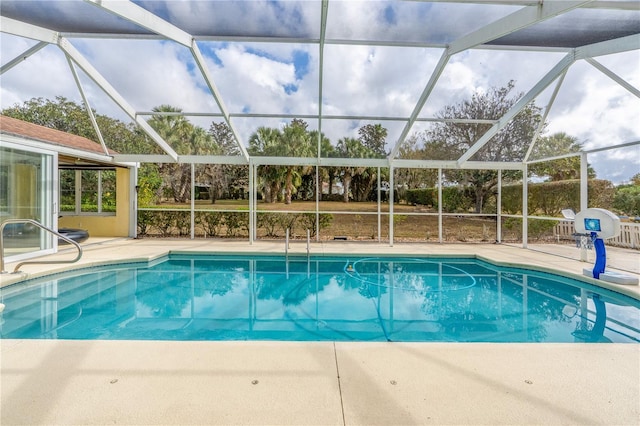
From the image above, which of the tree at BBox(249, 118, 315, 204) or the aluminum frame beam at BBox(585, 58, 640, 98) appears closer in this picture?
the aluminum frame beam at BBox(585, 58, 640, 98)

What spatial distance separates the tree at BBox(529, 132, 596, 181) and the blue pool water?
348 centimetres

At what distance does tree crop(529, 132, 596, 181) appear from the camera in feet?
24.4

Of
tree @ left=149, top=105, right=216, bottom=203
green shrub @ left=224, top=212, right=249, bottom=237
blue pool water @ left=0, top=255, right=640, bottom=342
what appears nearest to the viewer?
blue pool water @ left=0, top=255, right=640, bottom=342

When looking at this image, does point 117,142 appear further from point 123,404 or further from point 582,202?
point 582,202

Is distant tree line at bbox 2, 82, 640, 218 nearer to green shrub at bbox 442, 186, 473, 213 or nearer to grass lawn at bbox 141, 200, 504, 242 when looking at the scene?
green shrub at bbox 442, 186, 473, 213

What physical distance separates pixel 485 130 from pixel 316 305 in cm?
626

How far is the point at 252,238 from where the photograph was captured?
911 centimetres

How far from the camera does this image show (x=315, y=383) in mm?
2156

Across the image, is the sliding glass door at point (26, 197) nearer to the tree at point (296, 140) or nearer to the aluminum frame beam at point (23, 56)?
the aluminum frame beam at point (23, 56)

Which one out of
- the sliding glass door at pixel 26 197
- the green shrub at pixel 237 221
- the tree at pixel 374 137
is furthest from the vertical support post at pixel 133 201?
the tree at pixel 374 137

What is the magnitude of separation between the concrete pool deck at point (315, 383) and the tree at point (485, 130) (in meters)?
5.83

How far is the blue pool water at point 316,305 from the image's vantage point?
383 cm

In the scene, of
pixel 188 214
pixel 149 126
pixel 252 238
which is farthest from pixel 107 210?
pixel 252 238

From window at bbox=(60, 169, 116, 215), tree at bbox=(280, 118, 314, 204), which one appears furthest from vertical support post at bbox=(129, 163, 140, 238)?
tree at bbox=(280, 118, 314, 204)
